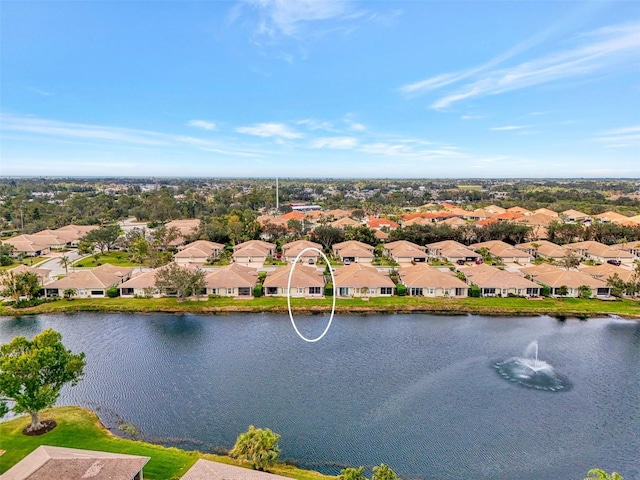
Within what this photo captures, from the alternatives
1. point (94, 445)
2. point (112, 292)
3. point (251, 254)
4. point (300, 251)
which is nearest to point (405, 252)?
point (300, 251)

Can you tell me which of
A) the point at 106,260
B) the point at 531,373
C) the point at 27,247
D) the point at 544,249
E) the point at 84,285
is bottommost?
the point at 531,373

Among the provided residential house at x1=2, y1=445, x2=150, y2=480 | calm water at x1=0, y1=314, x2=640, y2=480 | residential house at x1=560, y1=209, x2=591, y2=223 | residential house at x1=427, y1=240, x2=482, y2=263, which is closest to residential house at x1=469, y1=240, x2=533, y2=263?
residential house at x1=427, y1=240, x2=482, y2=263

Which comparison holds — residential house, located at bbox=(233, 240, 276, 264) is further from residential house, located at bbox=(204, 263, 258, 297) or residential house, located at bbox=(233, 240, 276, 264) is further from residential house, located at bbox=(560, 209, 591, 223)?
residential house, located at bbox=(560, 209, 591, 223)

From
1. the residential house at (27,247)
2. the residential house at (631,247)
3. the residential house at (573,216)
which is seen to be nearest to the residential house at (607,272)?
the residential house at (631,247)

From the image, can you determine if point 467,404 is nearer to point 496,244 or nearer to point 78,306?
point 78,306

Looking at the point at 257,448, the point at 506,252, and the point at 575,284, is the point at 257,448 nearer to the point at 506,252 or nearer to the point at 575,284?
the point at 575,284

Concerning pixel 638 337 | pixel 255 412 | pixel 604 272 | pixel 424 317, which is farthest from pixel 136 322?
pixel 604 272
